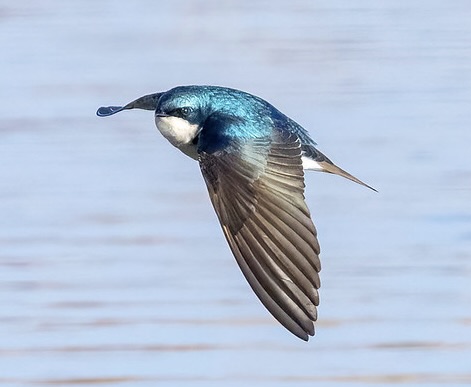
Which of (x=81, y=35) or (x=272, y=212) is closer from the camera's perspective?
(x=272, y=212)

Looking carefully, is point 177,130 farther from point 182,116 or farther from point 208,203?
→ point 208,203

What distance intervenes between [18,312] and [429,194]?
5.94ft

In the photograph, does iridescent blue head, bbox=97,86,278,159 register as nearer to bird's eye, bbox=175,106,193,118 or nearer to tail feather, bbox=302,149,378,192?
bird's eye, bbox=175,106,193,118

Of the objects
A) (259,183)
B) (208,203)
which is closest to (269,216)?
(259,183)

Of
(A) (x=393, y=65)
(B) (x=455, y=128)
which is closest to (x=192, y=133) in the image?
(B) (x=455, y=128)

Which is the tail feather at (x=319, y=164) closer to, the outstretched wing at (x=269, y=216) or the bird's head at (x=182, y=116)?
the outstretched wing at (x=269, y=216)

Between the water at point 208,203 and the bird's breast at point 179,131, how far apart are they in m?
0.69

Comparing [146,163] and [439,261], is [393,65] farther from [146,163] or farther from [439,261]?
[439,261]

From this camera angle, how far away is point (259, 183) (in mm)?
5242

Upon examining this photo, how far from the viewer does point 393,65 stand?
30.8 feet

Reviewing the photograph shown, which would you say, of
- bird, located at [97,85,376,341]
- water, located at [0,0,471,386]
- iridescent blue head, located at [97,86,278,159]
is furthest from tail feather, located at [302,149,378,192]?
water, located at [0,0,471,386]

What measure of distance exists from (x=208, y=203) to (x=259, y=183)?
7.05ft

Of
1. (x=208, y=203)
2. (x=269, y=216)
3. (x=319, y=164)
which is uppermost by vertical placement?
(x=269, y=216)

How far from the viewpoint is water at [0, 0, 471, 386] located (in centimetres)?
593
